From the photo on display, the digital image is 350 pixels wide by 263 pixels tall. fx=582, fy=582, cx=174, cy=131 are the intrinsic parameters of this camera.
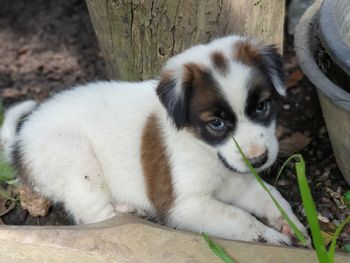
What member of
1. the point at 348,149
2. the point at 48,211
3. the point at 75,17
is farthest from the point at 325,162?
the point at 75,17

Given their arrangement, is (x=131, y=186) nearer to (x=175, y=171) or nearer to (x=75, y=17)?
(x=175, y=171)

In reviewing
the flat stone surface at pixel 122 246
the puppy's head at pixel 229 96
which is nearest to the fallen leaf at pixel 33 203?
the flat stone surface at pixel 122 246

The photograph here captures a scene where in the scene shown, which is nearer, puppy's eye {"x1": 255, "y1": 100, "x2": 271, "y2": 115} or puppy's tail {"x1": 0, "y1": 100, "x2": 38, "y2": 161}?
puppy's eye {"x1": 255, "y1": 100, "x2": 271, "y2": 115}

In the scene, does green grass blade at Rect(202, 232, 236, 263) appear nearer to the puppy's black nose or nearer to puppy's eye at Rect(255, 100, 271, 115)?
the puppy's black nose

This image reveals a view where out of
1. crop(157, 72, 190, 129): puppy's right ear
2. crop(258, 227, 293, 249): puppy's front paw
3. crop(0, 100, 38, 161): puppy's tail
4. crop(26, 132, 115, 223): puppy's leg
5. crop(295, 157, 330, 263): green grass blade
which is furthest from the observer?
crop(0, 100, 38, 161): puppy's tail

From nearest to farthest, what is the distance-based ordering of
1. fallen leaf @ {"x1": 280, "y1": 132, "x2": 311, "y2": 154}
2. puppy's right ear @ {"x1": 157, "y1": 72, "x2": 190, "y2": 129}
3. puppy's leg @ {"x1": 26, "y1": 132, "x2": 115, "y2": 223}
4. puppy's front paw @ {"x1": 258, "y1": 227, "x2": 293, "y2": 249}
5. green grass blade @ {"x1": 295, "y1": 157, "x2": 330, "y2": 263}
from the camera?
green grass blade @ {"x1": 295, "y1": 157, "x2": 330, "y2": 263} < puppy's right ear @ {"x1": 157, "y1": 72, "x2": 190, "y2": 129} < puppy's front paw @ {"x1": 258, "y1": 227, "x2": 293, "y2": 249} < puppy's leg @ {"x1": 26, "y1": 132, "x2": 115, "y2": 223} < fallen leaf @ {"x1": 280, "y1": 132, "x2": 311, "y2": 154}

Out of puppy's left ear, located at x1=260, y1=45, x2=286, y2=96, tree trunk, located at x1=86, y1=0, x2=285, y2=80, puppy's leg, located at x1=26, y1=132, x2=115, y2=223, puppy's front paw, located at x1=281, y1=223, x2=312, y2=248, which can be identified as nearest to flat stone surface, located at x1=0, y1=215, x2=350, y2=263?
puppy's leg, located at x1=26, y1=132, x2=115, y2=223

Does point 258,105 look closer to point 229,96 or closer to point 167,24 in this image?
point 229,96
